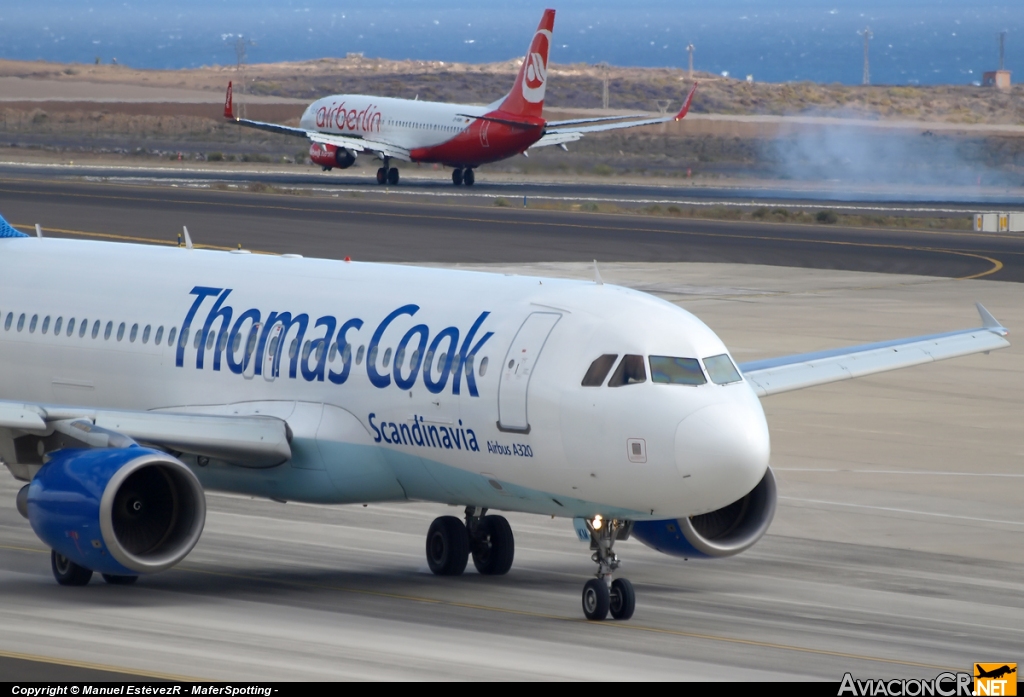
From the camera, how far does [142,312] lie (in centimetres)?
2666

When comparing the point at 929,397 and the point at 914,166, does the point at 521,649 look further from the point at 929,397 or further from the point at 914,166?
the point at 914,166

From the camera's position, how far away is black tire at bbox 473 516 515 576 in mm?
24547

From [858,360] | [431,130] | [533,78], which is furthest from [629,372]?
[431,130]

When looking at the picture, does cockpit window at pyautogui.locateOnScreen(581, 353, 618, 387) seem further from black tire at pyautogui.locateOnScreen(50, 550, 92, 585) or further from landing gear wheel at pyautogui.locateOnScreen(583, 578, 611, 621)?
black tire at pyautogui.locateOnScreen(50, 550, 92, 585)

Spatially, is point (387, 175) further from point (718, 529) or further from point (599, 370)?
point (599, 370)

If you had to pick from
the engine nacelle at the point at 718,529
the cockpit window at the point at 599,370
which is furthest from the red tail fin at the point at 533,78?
the cockpit window at the point at 599,370

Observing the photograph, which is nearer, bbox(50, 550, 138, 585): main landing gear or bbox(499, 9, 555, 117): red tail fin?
bbox(50, 550, 138, 585): main landing gear

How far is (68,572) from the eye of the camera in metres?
22.9

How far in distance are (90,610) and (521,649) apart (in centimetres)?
570

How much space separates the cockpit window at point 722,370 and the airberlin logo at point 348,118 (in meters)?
93.7

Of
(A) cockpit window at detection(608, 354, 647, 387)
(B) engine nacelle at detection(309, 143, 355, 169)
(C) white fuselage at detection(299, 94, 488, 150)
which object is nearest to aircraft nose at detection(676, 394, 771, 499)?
(A) cockpit window at detection(608, 354, 647, 387)

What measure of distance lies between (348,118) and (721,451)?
9716 cm

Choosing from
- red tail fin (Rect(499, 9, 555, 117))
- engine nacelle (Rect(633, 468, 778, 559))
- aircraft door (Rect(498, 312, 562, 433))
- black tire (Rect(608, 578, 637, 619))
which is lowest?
black tire (Rect(608, 578, 637, 619))

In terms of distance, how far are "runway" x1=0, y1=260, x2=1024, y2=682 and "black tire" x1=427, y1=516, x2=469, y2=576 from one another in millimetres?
280
